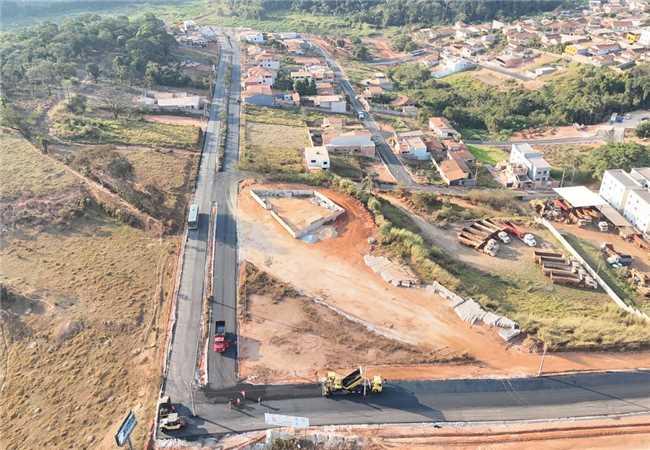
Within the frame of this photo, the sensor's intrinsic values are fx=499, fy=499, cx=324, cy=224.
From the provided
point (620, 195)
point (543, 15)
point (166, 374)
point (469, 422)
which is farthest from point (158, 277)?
point (543, 15)

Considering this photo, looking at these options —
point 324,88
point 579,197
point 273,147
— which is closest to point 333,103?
point 324,88

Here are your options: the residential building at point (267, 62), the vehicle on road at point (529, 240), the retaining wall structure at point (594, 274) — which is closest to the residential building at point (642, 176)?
the retaining wall structure at point (594, 274)

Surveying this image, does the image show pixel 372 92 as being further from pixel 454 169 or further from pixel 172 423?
pixel 172 423

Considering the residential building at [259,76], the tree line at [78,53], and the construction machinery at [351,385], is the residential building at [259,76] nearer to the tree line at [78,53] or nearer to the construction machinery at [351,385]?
the tree line at [78,53]

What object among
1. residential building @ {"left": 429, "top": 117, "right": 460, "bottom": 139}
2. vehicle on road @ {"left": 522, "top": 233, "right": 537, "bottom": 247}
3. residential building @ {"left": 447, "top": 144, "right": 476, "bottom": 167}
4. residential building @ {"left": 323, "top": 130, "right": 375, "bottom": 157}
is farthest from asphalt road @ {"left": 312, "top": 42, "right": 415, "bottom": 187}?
vehicle on road @ {"left": 522, "top": 233, "right": 537, "bottom": 247}

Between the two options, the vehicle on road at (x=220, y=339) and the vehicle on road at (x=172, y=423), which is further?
the vehicle on road at (x=220, y=339)

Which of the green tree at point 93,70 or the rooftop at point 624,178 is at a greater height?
the green tree at point 93,70

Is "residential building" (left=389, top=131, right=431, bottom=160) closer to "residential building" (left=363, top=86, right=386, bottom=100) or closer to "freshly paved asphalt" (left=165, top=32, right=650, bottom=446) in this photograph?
"residential building" (left=363, top=86, right=386, bottom=100)

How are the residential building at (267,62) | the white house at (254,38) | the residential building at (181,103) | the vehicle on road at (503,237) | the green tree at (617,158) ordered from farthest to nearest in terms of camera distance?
1. the white house at (254,38)
2. the residential building at (267,62)
3. the residential building at (181,103)
4. the green tree at (617,158)
5. the vehicle on road at (503,237)
